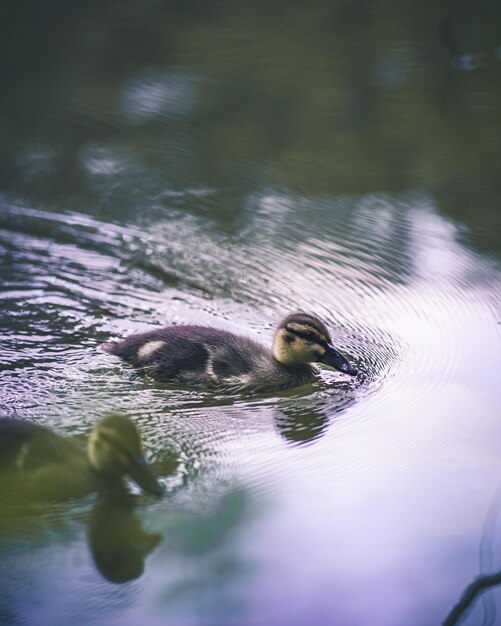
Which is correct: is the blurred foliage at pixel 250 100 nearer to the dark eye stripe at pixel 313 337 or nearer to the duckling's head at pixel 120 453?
the dark eye stripe at pixel 313 337

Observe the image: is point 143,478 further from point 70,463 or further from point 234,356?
point 234,356

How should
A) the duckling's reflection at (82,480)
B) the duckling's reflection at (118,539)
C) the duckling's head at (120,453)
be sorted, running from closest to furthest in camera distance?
the duckling's reflection at (118,539), the duckling's reflection at (82,480), the duckling's head at (120,453)

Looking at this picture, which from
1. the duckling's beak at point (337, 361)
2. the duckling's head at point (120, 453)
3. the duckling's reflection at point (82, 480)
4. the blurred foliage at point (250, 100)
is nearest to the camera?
the duckling's reflection at point (82, 480)

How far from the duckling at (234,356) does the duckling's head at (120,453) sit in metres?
0.86

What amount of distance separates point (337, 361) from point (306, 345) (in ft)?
0.39

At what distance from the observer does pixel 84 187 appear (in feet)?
16.5

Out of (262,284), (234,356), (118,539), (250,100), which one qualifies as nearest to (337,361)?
(234,356)

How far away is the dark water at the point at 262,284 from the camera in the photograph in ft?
7.81

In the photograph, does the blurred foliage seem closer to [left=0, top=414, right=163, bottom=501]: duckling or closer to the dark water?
the dark water

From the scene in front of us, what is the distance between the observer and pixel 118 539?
8.13 ft

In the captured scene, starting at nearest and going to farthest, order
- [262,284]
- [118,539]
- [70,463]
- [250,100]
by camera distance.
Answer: [118,539]
[70,463]
[262,284]
[250,100]

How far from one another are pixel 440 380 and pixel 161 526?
127 centimetres

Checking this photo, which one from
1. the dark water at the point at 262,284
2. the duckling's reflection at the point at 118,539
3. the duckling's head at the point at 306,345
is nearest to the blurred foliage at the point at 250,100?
the dark water at the point at 262,284

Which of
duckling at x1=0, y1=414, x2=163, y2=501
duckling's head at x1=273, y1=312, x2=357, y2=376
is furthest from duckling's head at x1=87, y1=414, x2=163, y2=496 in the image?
duckling's head at x1=273, y1=312, x2=357, y2=376
